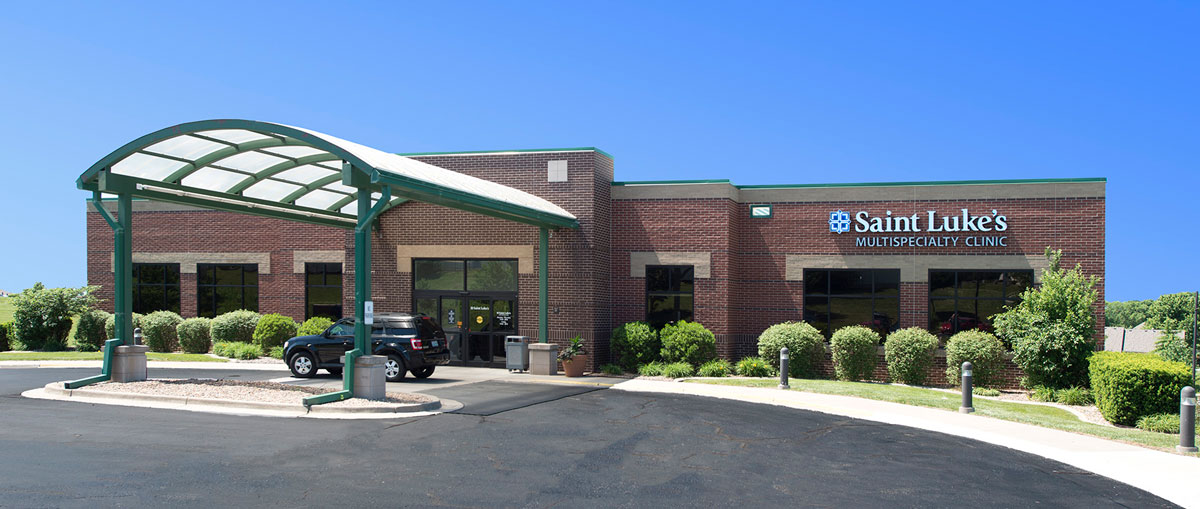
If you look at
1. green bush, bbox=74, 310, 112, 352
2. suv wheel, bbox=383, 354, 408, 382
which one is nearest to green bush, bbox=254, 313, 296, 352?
green bush, bbox=74, 310, 112, 352

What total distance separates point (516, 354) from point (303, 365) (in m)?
5.06

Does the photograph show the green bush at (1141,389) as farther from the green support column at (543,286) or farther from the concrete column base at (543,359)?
the green support column at (543,286)

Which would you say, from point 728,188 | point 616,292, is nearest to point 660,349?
point 616,292

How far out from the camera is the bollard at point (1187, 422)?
1197cm

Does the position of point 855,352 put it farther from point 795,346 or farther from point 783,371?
point 783,371

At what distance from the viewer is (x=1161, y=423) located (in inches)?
582

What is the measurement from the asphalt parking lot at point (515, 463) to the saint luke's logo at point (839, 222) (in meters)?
9.40

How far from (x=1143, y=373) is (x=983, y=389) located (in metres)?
4.79

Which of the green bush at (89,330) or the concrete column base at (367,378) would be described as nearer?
the concrete column base at (367,378)

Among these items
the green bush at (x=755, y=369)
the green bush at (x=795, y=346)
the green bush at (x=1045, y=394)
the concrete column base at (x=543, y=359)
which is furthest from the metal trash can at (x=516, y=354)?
the green bush at (x=1045, y=394)

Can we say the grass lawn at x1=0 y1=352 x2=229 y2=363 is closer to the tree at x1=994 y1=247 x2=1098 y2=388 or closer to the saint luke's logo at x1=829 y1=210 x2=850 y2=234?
the saint luke's logo at x1=829 y1=210 x2=850 y2=234

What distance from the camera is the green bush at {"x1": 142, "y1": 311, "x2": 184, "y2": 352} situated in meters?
27.7

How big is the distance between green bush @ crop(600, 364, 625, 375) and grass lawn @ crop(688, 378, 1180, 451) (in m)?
2.45

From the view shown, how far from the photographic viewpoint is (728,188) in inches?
890
